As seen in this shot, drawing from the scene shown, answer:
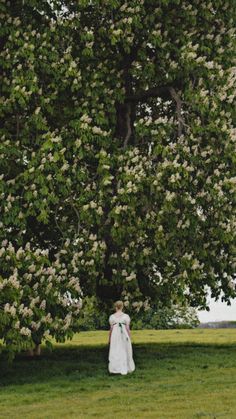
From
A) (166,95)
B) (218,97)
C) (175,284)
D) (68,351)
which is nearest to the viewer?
(218,97)

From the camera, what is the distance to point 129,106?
2575 centimetres

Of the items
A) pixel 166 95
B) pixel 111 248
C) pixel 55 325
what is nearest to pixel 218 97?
pixel 166 95

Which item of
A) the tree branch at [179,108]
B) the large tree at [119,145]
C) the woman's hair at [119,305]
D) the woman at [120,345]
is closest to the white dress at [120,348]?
the woman at [120,345]

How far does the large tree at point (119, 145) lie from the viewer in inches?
853

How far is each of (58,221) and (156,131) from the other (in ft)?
12.0

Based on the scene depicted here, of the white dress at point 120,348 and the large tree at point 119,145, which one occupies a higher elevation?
the large tree at point 119,145

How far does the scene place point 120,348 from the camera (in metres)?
22.6

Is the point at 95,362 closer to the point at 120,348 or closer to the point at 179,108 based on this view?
the point at 120,348

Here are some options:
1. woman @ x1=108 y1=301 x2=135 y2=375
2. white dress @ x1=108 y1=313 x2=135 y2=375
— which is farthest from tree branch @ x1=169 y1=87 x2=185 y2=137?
white dress @ x1=108 y1=313 x2=135 y2=375

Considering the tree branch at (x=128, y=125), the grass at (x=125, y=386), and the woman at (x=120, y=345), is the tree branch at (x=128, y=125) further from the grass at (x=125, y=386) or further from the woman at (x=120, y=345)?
the grass at (x=125, y=386)

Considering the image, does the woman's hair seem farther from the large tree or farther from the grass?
the grass

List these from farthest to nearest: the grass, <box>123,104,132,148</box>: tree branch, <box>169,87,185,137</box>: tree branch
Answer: <box>123,104,132,148</box>: tree branch → <box>169,87,185,137</box>: tree branch → the grass

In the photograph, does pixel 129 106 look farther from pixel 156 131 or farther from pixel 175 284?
pixel 175 284

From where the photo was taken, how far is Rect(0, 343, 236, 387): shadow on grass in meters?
22.5
